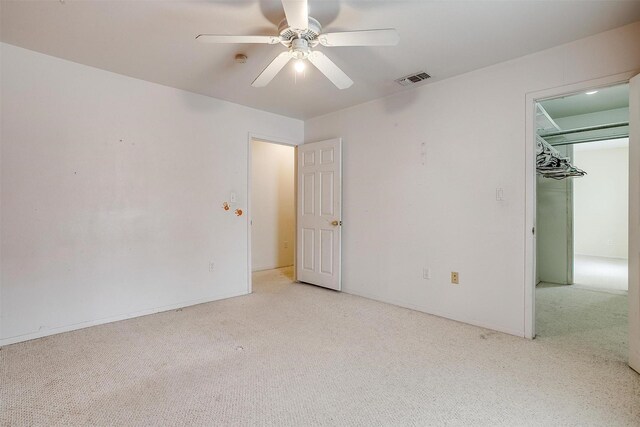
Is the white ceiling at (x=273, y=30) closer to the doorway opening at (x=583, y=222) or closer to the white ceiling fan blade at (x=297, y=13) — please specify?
the white ceiling fan blade at (x=297, y=13)

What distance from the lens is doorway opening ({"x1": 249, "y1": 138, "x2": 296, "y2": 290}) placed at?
211 inches

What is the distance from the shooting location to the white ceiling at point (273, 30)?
1.96 m

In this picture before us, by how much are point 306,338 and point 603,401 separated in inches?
76.4

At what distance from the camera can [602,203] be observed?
679 centimetres

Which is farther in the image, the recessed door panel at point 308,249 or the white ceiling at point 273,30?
the recessed door panel at point 308,249

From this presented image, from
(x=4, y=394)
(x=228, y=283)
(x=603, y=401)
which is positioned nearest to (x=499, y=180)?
(x=603, y=401)

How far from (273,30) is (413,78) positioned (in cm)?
151

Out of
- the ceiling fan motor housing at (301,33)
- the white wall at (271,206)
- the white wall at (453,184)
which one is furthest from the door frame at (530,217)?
the white wall at (271,206)

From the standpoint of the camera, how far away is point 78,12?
6.65 ft

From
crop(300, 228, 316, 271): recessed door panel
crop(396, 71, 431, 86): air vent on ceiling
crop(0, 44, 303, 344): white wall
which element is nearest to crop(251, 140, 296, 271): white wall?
crop(300, 228, 316, 271): recessed door panel

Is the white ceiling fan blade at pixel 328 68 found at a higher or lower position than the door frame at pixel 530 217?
higher

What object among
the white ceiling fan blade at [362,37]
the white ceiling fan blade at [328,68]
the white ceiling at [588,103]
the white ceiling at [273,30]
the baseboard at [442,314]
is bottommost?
the baseboard at [442,314]

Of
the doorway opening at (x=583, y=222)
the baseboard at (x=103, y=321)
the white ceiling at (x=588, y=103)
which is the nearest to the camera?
the baseboard at (x=103, y=321)

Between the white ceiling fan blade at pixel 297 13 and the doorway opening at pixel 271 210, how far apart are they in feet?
11.2
